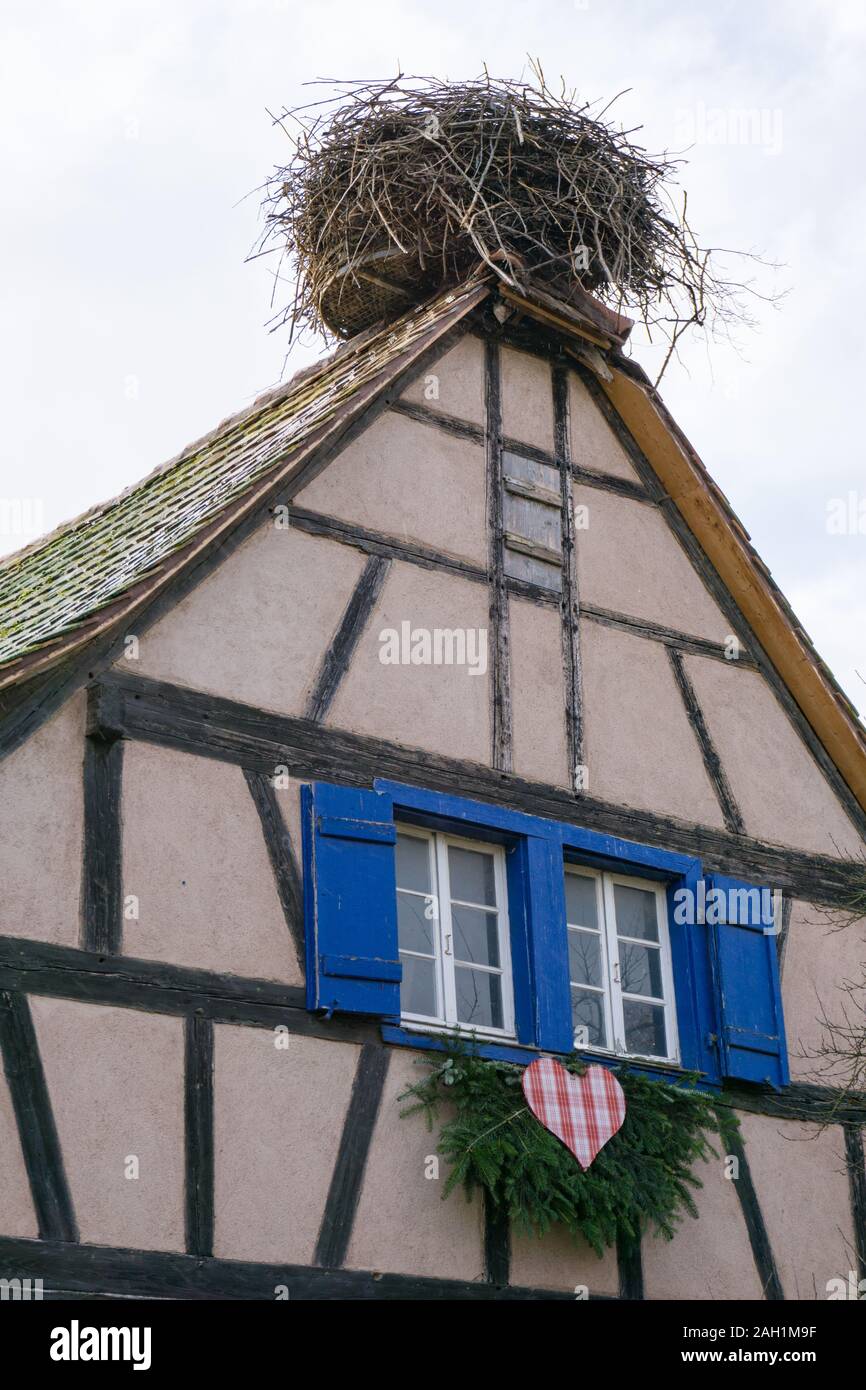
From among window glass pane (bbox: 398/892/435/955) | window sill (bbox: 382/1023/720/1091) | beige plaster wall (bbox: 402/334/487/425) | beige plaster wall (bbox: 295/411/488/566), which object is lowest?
window sill (bbox: 382/1023/720/1091)

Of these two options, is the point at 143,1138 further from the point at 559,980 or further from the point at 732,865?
the point at 732,865

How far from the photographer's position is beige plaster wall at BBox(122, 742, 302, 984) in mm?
7410

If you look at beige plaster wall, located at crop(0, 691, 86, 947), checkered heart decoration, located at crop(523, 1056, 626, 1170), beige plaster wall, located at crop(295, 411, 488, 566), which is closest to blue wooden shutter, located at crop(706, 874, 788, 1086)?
checkered heart decoration, located at crop(523, 1056, 626, 1170)

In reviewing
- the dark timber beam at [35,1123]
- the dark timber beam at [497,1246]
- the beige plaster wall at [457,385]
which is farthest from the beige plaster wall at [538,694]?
the dark timber beam at [35,1123]

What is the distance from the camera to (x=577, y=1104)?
814 cm

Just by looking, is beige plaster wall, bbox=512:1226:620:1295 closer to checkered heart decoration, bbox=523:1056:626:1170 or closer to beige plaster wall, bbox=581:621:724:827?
checkered heart decoration, bbox=523:1056:626:1170

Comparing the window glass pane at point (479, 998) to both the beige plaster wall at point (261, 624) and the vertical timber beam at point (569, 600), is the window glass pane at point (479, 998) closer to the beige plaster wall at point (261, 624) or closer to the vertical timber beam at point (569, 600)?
the vertical timber beam at point (569, 600)

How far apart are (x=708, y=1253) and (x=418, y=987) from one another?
169cm

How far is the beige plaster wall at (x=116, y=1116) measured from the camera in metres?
6.89

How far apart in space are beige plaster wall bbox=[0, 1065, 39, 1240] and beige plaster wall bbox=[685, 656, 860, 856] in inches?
163

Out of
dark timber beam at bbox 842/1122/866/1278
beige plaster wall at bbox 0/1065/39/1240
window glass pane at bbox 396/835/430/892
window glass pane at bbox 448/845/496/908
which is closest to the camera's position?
beige plaster wall at bbox 0/1065/39/1240

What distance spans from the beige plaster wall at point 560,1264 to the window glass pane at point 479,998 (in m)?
0.87
